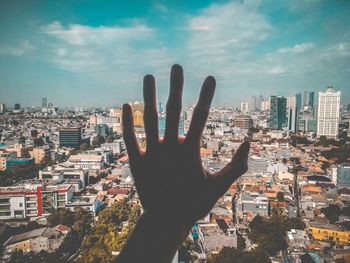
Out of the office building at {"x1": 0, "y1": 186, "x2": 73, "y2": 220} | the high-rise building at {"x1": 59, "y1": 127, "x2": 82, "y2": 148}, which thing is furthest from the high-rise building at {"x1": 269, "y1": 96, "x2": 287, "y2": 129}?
the office building at {"x1": 0, "y1": 186, "x2": 73, "y2": 220}

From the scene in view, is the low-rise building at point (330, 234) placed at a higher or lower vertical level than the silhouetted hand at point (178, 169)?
lower

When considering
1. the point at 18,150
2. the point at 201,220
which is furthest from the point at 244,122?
the point at 201,220

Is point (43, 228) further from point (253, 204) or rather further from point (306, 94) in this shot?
point (306, 94)

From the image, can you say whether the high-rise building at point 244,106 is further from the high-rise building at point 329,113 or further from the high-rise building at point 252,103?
the high-rise building at point 329,113

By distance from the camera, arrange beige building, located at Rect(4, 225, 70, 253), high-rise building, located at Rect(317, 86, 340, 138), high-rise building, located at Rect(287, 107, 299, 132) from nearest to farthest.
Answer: beige building, located at Rect(4, 225, 70, 253) → high-rise building, located at Rect(317, 86, 340, 138) → high-rise building, located at Rect(287, 107, 299, 132)

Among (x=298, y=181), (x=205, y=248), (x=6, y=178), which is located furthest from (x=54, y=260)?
(x=298, y=181)

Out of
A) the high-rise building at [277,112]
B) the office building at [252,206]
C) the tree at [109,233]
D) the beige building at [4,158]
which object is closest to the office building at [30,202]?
the tree at [109,233]

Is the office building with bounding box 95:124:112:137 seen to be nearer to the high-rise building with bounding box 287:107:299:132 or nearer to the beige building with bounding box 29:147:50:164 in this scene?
the beige building with bounding box 29:147:50:164
